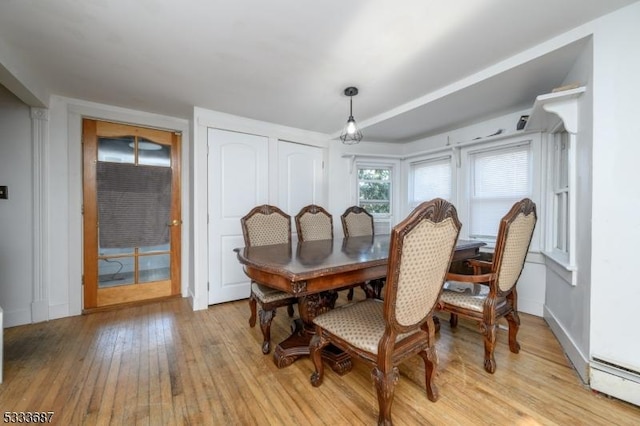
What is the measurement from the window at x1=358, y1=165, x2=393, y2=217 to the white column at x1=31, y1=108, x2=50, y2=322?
368 cm

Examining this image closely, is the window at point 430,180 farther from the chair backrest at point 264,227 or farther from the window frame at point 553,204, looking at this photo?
the chair backrest at point 264,227

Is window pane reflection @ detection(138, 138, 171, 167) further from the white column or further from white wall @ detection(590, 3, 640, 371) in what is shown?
white wall @ detection(590, 3, 640, 371)

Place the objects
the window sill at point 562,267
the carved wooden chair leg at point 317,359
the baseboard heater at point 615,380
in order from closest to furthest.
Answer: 1. the baseboard heater at point 615,380
2. the carved wooden chair leg at point 317,359
3. the window sill at point 562,267

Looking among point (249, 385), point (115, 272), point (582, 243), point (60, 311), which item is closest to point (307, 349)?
point (249, 385)

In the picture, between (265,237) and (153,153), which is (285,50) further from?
(153,153)

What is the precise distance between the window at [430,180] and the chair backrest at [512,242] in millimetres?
1802

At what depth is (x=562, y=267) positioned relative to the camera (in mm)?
2045

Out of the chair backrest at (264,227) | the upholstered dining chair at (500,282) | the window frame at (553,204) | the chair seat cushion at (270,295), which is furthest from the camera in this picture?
the chair backrest at (264,227)

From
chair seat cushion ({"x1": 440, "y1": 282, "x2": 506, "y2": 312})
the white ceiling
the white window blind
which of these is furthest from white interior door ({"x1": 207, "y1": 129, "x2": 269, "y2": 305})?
the white window blind

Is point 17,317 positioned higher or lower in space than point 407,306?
lower

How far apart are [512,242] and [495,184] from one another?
168 cm

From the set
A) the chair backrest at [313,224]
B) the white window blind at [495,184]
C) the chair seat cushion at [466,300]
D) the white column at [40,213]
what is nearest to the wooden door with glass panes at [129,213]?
the white column at [40,213]

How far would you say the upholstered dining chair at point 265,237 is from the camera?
6.45 feet

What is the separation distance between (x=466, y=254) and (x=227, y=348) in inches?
85.3
